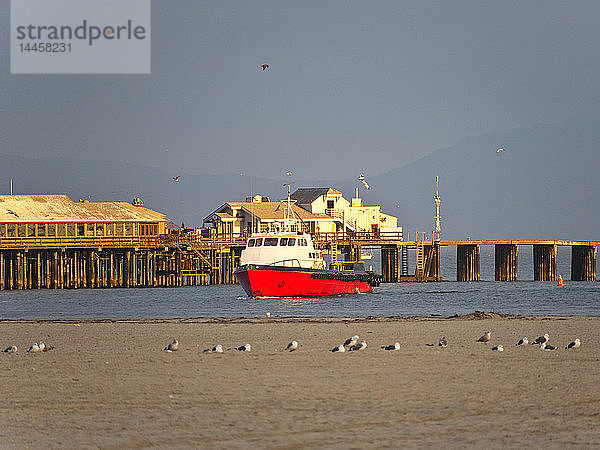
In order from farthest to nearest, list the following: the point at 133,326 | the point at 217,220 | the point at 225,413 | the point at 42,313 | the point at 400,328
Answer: the point at 217,220 → the point at 42,313 → the point at 133,326 → the point at 400,328 → the point at 225,413

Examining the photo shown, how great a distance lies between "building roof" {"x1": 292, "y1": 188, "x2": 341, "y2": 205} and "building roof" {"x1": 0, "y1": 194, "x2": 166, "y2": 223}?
21.6 metres

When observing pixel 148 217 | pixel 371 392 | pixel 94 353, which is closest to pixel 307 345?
pixel 94 353

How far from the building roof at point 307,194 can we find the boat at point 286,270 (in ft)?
154

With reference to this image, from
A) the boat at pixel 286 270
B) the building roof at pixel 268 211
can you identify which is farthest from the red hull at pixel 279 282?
the building roof at pixel 268 211

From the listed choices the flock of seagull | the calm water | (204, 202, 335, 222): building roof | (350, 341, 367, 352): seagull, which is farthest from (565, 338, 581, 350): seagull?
(204, 202, 335, 222): building roof

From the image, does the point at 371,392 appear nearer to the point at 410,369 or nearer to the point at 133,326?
the point at 410,369

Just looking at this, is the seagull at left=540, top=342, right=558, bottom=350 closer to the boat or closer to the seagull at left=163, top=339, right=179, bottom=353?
the seagull at left=163, top=339, right=179, bottom=353

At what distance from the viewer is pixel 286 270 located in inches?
2271

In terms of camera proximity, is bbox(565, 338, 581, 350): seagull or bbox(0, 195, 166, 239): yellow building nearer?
bbox(565, 338, 581, 350): seagull

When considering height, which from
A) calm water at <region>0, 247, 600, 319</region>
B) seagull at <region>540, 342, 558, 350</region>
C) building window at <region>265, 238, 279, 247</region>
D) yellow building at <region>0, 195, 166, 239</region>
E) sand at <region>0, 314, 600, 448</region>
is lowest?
calm water at <region>0, 247, 600, 319</region>

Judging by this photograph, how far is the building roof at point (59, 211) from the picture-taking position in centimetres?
8569

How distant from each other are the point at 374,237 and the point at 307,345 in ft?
244

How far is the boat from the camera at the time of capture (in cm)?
5750

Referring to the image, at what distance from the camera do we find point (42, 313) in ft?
146
